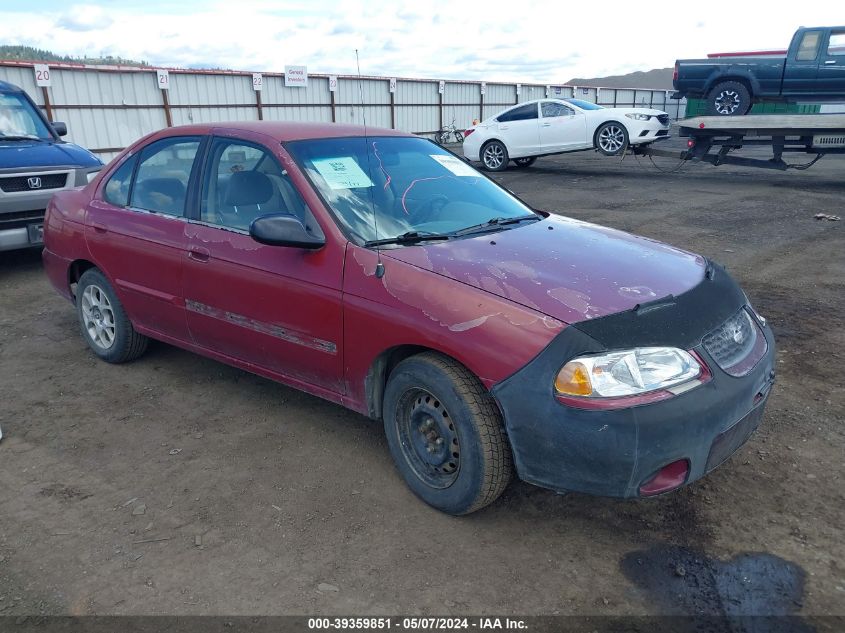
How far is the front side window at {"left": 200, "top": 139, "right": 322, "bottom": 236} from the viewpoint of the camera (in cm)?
359

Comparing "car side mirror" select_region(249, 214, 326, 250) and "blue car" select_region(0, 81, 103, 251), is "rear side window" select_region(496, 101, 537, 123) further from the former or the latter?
"car side mirror" select_region(249, 214, 326, 250)

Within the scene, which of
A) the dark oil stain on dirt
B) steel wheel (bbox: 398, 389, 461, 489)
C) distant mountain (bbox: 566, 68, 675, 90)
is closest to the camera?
the dark oil stain on dirt

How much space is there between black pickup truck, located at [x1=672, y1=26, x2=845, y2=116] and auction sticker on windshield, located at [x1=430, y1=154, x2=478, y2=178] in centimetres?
1499

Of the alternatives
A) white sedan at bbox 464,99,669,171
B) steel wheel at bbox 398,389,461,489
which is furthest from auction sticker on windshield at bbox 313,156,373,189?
white sedan at bbox 464,99,669,171

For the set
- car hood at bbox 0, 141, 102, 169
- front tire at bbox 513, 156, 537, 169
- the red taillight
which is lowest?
front tire at bbox 513, 156, 537, 169

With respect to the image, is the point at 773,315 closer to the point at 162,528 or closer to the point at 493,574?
the point at 493,574

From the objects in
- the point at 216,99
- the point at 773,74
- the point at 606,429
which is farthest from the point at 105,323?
the point at 216,99

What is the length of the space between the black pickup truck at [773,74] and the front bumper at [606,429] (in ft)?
53.7

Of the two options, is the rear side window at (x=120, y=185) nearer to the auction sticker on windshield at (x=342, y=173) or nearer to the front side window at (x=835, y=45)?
the auction sticker on windshield at (x=342, y=173)

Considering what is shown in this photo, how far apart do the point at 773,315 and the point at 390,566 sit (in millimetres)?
4466

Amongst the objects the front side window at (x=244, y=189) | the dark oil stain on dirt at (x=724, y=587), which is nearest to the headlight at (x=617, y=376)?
the dark oil stain on dirt at (x=724, y=587)

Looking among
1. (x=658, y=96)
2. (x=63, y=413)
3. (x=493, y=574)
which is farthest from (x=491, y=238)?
(x=658, y=96)

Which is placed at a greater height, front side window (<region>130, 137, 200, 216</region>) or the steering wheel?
front side window (<region>130, 137, 200, 216</region>)

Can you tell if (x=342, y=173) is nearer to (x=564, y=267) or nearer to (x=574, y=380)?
(x=564, y=267)
